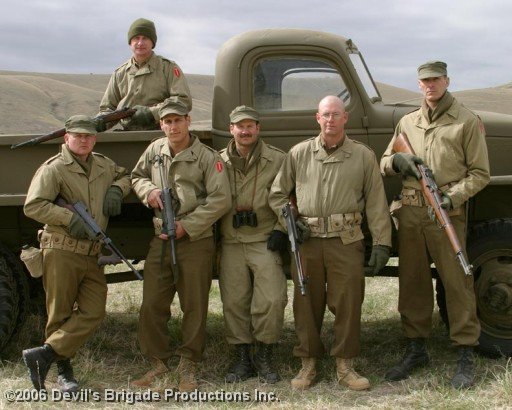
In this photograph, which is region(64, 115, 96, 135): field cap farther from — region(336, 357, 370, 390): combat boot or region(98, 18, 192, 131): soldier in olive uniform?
region(336, 357, 370, 390): combat boot

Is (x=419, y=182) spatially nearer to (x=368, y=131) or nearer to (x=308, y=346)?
(x=368, y=131)

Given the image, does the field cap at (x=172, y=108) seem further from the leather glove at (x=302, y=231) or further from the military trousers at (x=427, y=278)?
the military trousers at (x=427, y=278)

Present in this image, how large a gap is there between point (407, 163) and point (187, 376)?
1.97 metres

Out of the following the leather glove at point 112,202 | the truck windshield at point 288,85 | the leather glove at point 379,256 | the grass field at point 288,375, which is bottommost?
the grass field at point 288,375

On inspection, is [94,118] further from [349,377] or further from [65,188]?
[349,377]

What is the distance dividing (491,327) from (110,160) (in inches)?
112

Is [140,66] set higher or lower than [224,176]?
higher

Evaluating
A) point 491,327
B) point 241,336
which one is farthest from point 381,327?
point 241,336

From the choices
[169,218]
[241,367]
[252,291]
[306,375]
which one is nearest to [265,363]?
[241,367]

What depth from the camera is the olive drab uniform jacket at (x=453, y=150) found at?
4.77m

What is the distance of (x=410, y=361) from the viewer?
5.11 metres

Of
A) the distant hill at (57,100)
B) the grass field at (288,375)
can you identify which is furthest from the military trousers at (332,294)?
the distant hill at (57,100)

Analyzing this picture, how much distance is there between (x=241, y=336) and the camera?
5.09m

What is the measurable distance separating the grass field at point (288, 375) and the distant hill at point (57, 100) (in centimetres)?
2523
